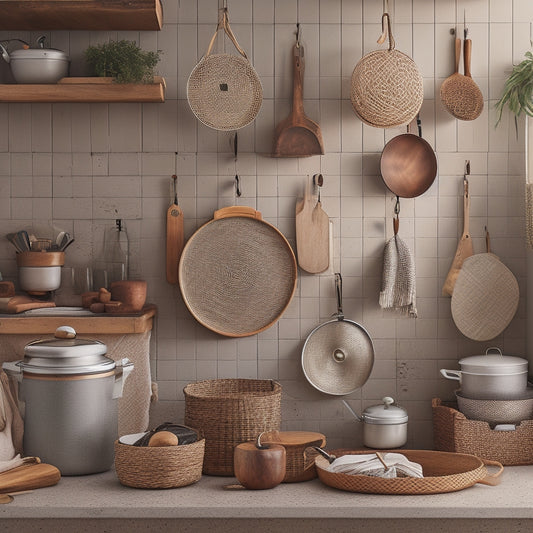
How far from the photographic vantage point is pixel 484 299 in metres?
3.10

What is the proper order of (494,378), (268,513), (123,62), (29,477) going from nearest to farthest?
(268,513) < (29,477) < (494,378) < (123,62)

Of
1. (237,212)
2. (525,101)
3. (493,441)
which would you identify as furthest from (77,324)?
(525,101)

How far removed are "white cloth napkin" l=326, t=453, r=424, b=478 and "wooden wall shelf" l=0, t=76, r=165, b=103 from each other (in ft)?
4.91

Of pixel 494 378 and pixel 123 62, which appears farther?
pixel 123 62

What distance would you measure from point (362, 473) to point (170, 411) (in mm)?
945

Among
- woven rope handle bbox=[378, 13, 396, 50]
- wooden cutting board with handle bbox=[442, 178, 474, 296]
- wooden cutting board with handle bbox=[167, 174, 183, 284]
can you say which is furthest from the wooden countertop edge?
woven rope handle bbox=[378, 13, 396, 50]

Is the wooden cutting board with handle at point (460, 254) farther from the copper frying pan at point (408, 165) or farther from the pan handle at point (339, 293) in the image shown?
the pan handle at point (339, 293)

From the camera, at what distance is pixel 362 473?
A: 2512mm

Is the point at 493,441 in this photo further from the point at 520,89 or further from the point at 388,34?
the point at 388,34

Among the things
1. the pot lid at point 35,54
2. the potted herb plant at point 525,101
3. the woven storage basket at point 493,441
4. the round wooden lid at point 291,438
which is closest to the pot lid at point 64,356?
the round wooden lid at point 291,438

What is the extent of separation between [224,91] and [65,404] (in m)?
1.29

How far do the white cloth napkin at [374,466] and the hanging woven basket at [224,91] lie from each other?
128 centimetres

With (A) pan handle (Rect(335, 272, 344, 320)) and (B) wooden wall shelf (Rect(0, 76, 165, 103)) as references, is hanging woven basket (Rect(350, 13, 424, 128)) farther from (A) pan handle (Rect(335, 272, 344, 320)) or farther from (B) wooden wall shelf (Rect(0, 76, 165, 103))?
(B) wooden wall shelf (Rect(0, 76, 165, 103))

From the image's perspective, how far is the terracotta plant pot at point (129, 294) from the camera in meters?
2.94
